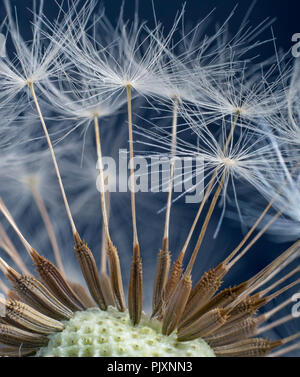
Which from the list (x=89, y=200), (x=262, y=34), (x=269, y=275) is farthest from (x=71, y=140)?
(x=269, y=275)

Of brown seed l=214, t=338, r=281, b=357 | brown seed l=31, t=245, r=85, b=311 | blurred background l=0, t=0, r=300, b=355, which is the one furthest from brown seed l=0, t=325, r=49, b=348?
blurred background l=0, t=0, r=300, b=355

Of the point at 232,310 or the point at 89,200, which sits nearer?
the point at 232,310

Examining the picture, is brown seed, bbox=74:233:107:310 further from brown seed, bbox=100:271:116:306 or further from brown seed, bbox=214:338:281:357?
brown seed, bbox=214:338:281:357

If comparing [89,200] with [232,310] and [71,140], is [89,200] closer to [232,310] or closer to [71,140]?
[71,140]

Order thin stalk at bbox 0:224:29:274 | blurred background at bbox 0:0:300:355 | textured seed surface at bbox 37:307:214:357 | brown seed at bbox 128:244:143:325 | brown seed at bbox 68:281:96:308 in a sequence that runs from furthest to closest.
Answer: blurred background at bbox 0:0:300:355, thin stalk at bbox 0:224:29:274, brown seed at bbox 68:281:96:308, brown seed at bbox 128:244:143:325, textured seed surface at bbox 37:307:214:357

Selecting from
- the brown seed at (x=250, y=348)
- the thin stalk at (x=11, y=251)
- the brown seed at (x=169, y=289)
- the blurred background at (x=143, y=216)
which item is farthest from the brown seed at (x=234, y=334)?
the blurred background at (x=143, y=216)

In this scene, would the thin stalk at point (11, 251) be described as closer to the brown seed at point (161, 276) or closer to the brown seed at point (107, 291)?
the brown seed at point (107, 291)
